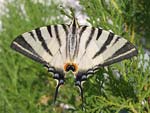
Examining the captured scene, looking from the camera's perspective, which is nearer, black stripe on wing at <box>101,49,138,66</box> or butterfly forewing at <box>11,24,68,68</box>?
black stripe on wing at <box>101,49,138,66</box>

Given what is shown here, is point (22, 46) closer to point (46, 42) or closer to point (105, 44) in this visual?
point (46, 42)

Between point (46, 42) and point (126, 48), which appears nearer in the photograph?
point (126, 48)

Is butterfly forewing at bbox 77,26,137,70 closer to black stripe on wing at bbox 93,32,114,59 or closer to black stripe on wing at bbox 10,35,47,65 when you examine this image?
black stripe on wing at bbox 93,32,114,59

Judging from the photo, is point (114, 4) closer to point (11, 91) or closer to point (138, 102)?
point (138, 102)

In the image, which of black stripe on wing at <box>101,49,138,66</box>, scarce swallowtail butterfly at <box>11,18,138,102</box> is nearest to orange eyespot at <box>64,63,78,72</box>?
scarce swallowtail butterfly at <box>11,18,138,102</box>

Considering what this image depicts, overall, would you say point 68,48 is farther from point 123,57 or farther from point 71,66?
point 123,57

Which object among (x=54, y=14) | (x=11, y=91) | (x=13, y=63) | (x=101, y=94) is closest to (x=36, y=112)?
(x=11, y=91)

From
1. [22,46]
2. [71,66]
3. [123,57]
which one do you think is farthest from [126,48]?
[22,46]

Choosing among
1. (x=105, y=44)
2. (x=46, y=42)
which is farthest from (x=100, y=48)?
(x=46, y=42)
